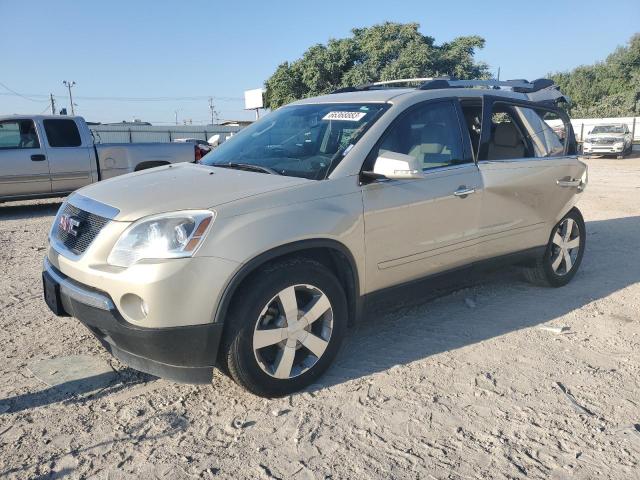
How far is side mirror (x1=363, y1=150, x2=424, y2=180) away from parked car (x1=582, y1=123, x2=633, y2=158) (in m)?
26.7

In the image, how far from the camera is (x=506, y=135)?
4699mm

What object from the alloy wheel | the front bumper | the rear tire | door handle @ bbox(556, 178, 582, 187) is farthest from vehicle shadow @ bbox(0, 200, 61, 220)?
door handle @ bbox(556, 178, 582, 187)

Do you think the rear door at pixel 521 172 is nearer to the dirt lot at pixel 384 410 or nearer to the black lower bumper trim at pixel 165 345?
the dirt lot at pixel 384 410

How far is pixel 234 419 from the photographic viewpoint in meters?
2.90

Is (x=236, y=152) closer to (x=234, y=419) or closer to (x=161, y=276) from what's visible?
(x=161, y=276)

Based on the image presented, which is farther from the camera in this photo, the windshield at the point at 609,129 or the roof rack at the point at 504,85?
the windshield at the point at 609,129

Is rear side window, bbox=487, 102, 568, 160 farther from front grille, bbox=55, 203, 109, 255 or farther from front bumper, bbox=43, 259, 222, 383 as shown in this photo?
front grille, bbox=55, 203, 109, 255

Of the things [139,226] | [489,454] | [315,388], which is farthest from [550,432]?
[139,226]

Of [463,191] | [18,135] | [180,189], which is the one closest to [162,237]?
[180,189]

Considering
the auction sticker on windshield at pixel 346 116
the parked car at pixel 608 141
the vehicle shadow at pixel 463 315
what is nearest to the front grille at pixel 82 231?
the vehicle shadow at pixel 463 315

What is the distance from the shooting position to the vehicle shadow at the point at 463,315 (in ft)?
12.0

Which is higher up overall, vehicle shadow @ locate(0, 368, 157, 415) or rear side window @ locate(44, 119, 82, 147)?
rear side window @ locate(44, 119, 82, 147)

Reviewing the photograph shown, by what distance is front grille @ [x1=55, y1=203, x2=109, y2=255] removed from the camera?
298 cm

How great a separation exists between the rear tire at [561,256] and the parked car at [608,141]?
2414 cm
